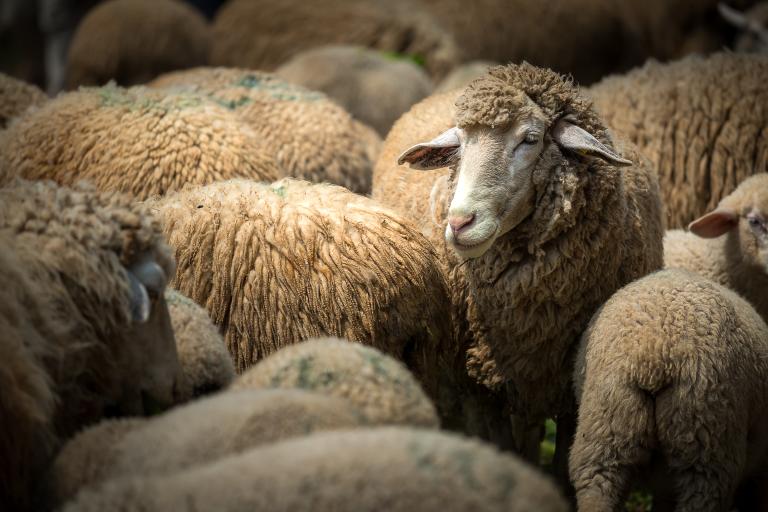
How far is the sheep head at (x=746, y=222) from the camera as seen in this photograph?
4.69m

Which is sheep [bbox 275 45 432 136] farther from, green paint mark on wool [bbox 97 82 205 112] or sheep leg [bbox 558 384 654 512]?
sheep leg [bbox 558 384 654 512]

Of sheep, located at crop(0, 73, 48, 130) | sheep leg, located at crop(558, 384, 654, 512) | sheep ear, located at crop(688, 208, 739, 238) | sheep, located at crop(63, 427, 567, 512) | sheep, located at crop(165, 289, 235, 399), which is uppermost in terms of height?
sheep, located at crop(0, 73, 48, 130)

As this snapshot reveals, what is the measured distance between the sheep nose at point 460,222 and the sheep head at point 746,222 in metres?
1.46

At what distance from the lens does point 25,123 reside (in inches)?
193

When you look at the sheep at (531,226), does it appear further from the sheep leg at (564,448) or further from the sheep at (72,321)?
the sheep at (72,321)

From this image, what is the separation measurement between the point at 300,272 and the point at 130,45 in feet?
15.8

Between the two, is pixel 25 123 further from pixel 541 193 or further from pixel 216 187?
pixel 541 193

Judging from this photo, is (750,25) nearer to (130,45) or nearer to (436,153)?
(130,45)


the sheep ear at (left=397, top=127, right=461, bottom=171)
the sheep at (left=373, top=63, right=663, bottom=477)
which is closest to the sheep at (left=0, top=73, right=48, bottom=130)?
the sheep ear at (left=397, top=127, right=461, bottom=171)

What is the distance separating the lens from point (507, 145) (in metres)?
3.95

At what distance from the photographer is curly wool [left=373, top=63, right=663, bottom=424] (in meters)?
4.06

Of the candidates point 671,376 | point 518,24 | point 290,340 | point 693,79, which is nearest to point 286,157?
point 290,340

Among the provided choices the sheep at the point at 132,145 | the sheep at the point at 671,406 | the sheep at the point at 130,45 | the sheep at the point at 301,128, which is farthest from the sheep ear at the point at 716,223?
Result: the sheep at the point at 130,45

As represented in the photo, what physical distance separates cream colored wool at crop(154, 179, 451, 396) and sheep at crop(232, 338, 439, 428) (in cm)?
99
